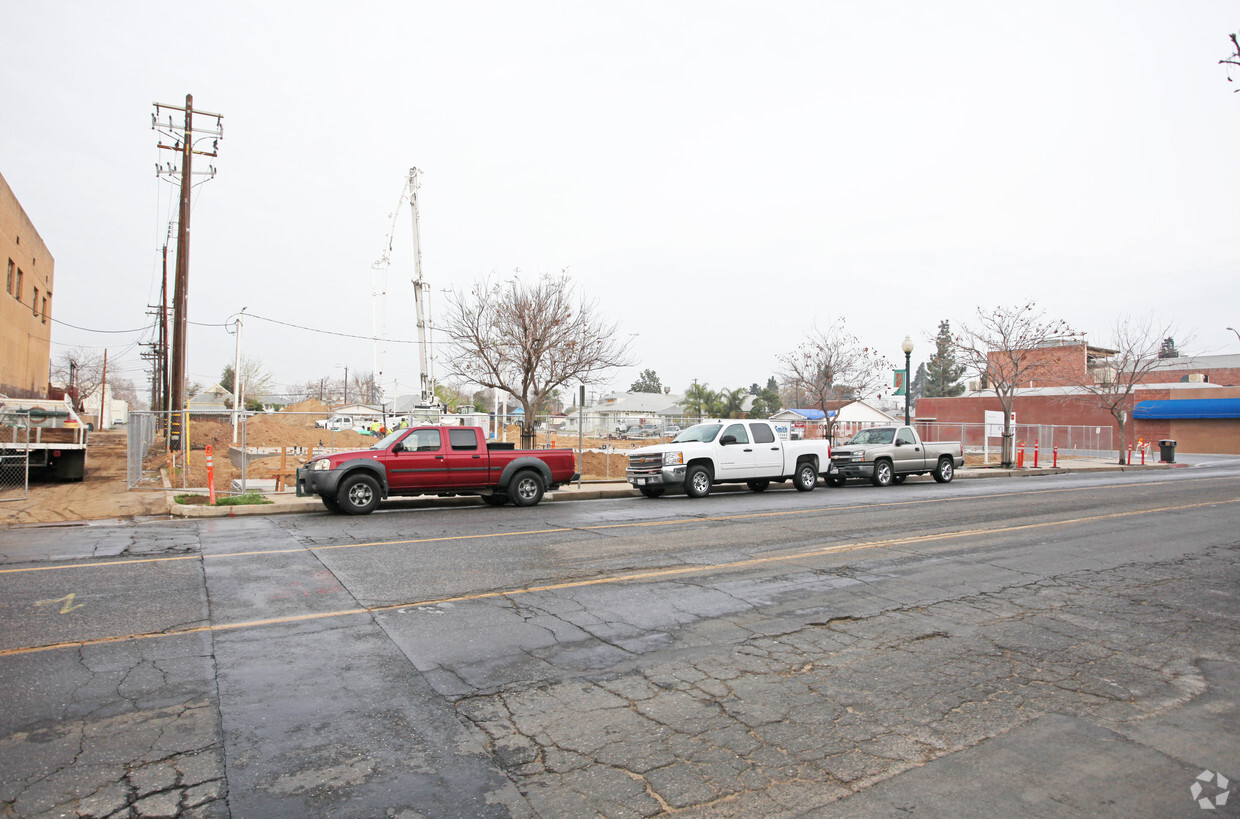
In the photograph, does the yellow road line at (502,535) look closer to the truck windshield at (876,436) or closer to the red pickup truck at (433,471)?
the red pickup truck at (433,471)

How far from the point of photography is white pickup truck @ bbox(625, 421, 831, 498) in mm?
17859

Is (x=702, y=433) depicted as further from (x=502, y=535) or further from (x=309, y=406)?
(x=309, y=406)

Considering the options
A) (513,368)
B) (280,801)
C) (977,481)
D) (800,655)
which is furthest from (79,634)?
(977,481)

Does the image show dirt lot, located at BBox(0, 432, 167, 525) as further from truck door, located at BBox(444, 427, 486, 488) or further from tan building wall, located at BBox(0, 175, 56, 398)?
tan building wall, located at BBox(0, 175, 56, 398)

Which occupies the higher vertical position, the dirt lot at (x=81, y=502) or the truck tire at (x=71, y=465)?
the truck tire at (x=71, y=465)

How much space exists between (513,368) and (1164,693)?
23.1m

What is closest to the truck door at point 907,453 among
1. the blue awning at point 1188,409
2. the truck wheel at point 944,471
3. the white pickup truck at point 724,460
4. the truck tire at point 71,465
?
the truck wheel at point 944,471

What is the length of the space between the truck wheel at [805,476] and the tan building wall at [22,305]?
94.2 ft

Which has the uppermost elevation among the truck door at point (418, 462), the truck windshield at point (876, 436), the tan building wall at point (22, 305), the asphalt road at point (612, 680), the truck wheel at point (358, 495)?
the tan building wall at point (22, 305)

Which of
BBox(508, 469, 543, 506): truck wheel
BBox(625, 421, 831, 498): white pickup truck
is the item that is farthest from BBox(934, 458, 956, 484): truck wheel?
BBox(508, 469, 543, 506): truck wheel

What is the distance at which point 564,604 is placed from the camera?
7.19 metres

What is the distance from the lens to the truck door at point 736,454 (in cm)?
1853

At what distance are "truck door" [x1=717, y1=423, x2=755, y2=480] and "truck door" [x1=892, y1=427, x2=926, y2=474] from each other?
615cm

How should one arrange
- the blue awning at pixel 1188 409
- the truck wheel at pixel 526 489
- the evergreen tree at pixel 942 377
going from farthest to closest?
the evergreen tree at pixel 942 377
the blue awning at pixel 1188 409
the truck wheel at pixel 526 489
